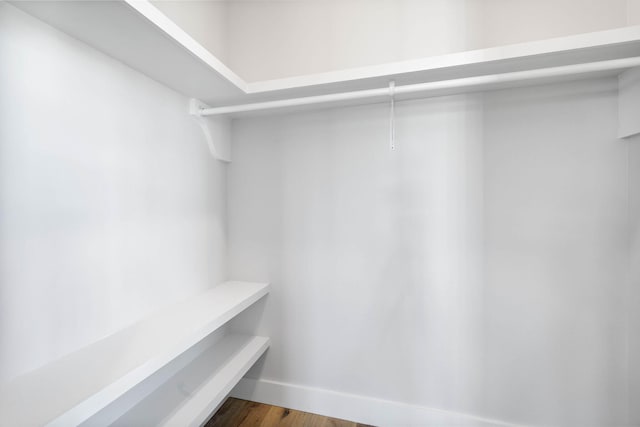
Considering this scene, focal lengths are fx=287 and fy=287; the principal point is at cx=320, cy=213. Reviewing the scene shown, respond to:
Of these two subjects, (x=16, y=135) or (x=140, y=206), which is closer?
(x=16, y=135)

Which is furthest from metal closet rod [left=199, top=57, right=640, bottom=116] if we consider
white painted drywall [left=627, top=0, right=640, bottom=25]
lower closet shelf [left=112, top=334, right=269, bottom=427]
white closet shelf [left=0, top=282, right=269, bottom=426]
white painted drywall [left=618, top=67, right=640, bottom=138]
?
lower closet shelf [left=112, top=334, right=269, bottom=427]

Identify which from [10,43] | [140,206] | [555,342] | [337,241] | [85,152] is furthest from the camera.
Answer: [337,241]

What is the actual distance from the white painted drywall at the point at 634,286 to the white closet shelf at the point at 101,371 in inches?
61.8

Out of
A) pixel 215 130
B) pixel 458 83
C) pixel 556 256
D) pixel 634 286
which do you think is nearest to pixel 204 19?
pixel 215 130

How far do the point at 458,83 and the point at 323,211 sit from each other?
2.59 feet

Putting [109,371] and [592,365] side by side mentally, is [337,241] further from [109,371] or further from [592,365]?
[592,365]

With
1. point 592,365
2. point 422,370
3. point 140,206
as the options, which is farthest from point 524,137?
point 140,206

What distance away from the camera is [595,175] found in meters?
1.14

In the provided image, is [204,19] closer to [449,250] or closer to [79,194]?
[79,194]

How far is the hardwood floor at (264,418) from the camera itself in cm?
139

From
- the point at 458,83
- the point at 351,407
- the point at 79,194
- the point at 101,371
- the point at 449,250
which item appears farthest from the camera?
the point at 351,407

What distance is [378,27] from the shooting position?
4.46ft

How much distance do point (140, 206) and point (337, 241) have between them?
860mm

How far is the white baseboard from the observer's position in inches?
50.9
